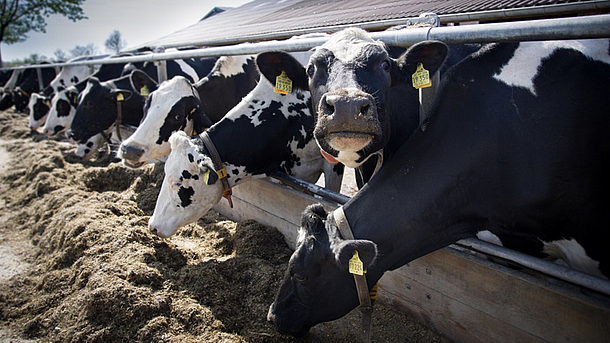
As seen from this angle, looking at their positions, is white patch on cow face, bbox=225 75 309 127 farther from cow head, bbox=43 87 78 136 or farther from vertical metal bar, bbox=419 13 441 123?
cow head, bbox=43 87 78 136

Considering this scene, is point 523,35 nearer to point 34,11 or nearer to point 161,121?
point 161,121

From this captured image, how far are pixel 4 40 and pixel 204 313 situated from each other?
37.4m

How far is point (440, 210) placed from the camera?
2139 mm

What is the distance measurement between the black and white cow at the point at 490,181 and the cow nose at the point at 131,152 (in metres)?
3.12

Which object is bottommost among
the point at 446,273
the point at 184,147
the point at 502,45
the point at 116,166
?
the point at 116,166

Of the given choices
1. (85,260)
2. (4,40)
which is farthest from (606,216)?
(4,40)

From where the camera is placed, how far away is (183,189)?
11.8ft

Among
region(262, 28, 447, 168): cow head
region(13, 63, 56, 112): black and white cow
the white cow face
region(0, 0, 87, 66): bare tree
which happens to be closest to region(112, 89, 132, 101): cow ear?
the white cow face

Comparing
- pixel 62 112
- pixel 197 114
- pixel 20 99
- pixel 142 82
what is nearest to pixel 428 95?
pixel 197 114

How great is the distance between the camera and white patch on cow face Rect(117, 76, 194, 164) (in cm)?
473

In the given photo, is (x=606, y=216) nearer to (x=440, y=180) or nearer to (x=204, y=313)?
(x=440, y=180)

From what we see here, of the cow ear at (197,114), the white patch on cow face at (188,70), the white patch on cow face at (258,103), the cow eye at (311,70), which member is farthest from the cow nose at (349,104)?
the white patch on cow face at (188,70)

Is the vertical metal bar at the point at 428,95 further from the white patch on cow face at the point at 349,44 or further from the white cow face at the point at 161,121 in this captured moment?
the white cow face at the point at 161,121

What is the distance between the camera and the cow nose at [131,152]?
4664mm
